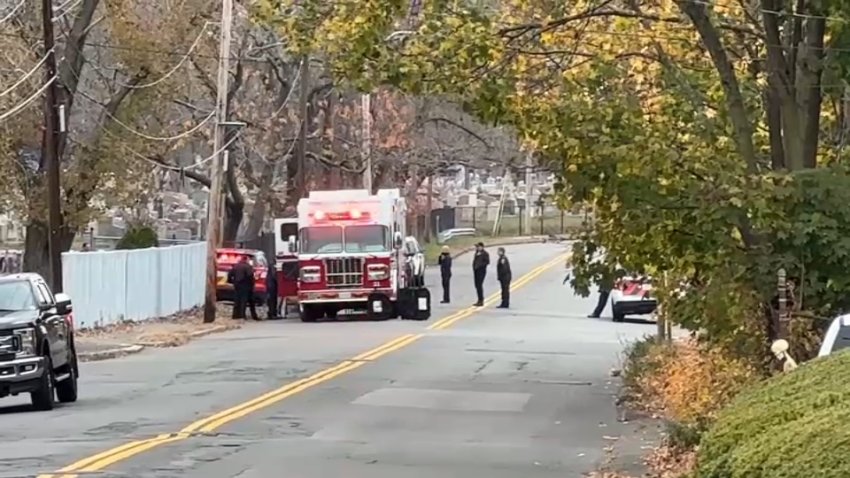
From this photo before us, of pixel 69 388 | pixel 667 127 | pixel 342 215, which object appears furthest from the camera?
pixel 342 215

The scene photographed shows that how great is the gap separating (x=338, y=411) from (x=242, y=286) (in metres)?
24.6

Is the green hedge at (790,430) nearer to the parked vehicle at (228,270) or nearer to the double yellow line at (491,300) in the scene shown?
the double yellow line at (491,300)

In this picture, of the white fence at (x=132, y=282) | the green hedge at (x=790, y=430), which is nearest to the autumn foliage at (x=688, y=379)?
the green hedge at (x=790, y=430)

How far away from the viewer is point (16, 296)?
21375 millimetres

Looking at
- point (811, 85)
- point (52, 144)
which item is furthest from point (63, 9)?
point (811, 85)

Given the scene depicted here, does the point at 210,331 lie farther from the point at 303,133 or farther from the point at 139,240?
the point at 303,133

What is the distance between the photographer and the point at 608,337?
3847cm

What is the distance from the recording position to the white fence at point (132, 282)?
Result: 126ft

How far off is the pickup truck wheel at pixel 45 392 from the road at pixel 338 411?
281 millimetres

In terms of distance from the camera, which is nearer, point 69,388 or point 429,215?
point 69,388

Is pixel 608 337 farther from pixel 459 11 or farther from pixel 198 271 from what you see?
pixel 459 11

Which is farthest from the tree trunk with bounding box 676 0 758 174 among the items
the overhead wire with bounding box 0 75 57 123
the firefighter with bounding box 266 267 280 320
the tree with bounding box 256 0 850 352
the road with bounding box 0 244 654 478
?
the firefighter with bounding box 266 267 280 320

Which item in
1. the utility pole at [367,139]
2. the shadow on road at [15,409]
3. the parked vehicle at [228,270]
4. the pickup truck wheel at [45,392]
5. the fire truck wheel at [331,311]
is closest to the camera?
the pickup truck wheel at [45,392]

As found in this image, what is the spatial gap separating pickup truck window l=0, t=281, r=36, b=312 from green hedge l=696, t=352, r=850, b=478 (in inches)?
495
